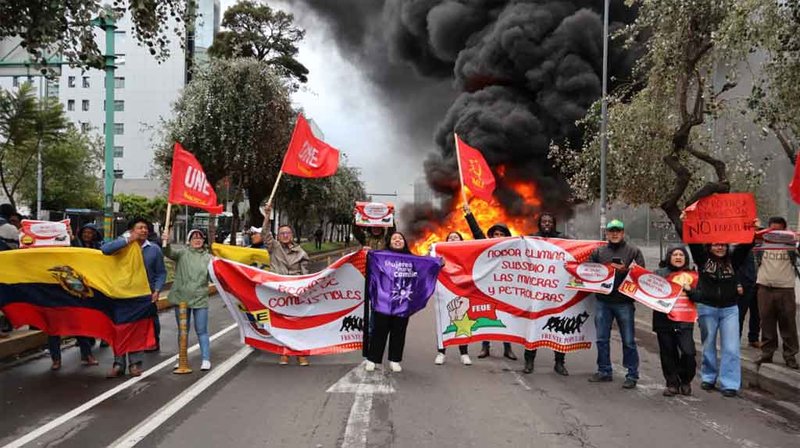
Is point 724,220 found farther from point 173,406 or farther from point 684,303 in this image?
point 173,406

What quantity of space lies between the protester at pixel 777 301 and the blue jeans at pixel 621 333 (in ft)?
6.24

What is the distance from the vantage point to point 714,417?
18.1 ft

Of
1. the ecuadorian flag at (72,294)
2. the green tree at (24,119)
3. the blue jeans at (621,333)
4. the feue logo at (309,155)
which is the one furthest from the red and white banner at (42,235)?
the green tree at (24,119)

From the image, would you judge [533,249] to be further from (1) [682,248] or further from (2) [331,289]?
(2) [331,289]

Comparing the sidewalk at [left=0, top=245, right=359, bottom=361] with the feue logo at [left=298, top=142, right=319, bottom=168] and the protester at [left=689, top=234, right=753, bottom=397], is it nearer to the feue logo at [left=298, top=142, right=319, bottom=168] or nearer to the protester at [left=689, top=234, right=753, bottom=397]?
the feue logo at [left=298, top=142, right=319, bottom=168]

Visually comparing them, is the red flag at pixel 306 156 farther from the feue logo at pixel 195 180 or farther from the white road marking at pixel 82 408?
the white road marking at pixel 82 408

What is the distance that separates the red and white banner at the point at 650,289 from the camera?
630 cm

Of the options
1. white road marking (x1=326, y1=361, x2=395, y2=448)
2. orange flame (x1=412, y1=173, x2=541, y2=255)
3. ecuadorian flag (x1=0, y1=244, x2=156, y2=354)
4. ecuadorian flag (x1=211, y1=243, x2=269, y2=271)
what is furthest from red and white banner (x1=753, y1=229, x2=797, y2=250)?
orange flame (x1=412, y1=173, x2=541, y2=255)

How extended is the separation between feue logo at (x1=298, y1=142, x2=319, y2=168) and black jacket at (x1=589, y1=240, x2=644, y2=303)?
445cm

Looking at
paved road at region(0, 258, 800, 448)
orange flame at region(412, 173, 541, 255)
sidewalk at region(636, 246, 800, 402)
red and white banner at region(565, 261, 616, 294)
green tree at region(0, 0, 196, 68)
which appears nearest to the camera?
paved road at region(0, 258, 800, 448)

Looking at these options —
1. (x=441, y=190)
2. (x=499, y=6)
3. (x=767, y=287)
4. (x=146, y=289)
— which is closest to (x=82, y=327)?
(x=146, y=289)

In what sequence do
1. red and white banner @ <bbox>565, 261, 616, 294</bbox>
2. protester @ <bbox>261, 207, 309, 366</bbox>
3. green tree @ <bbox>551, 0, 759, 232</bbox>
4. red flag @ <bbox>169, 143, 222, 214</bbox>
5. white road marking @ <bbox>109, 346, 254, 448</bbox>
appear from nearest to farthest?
1. white road marking @ <bbox>109, 346, 254, 448</bbox>
2. red and white banner @ <bbox>565, 261, 616, 294</bbox>
3. red flag @ <bbox>169, 143, 222, 214</bbox>
4. protester @ <bbox>261, 207, 309, 366</bbox>
5. green tree @ <bbox>551, 0, 759, 232</bbox>

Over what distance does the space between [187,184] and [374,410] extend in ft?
13.6

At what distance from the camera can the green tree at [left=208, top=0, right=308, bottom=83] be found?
32.0 metres
